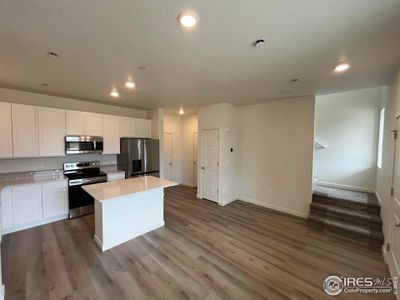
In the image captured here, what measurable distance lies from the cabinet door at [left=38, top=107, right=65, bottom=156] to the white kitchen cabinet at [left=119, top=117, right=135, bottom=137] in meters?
1.28

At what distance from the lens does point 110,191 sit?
271 cm

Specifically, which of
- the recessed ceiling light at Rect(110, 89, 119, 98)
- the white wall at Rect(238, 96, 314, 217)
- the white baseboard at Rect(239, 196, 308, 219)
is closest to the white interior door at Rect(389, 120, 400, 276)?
the white wall at Rect(238, 96, 314, 217)

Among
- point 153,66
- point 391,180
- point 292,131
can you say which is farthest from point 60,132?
point 391,180

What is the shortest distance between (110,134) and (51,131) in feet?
3.90

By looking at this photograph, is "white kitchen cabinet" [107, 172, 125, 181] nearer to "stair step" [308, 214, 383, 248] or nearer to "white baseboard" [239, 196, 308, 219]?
"white baseboard" [239, 196, 308, 219]

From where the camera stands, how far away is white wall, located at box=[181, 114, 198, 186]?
21.2ft

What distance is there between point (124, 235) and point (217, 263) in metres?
1.62

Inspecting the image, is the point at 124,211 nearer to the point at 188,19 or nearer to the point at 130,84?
the point at 130,84

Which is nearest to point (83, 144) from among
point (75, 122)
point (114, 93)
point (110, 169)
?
point (75, 122)

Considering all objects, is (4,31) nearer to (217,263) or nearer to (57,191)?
(57,191)

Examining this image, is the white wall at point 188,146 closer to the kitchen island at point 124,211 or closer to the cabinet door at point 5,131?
the kitchen island at point 124,211

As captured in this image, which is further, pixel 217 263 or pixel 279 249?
pixel 279 249

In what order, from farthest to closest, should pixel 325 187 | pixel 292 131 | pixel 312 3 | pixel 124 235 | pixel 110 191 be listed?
pixel 325 187 < pixel 292 131 < pixel 124 235 < pixel 110 191 < pixel 312 3

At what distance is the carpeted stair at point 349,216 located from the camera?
2.98 m
